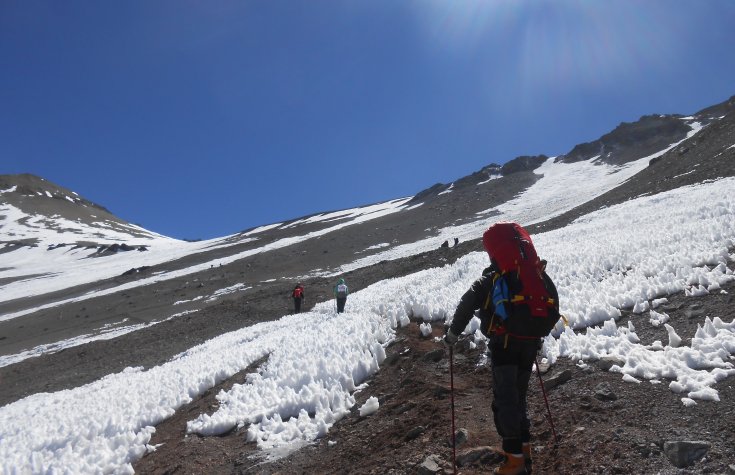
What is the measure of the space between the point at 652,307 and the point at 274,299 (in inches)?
1190

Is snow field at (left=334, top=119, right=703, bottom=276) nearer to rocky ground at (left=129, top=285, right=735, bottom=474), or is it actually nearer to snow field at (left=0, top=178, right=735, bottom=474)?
snow field at (left=0, top=178, right=735, bottom=474)

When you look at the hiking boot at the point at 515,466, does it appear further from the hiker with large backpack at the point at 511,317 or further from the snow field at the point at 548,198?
the snow field at the point at 548,198

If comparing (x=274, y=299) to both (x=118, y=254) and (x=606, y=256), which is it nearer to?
(x=606, y=256)

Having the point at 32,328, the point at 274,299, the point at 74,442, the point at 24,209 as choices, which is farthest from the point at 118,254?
the point at 74,442

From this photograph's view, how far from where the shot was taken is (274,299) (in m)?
36.1

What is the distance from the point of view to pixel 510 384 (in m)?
5.11

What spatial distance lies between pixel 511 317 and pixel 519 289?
32 cm

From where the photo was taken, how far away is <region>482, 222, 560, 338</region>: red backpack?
197 inches

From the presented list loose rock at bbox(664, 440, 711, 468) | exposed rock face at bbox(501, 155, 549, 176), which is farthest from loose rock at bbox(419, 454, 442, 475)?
exposed rock face at bbox(501, 155, 549, 176)

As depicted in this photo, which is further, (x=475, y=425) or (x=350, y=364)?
(x=350, y=364)

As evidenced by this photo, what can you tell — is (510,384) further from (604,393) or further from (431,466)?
(604,393)

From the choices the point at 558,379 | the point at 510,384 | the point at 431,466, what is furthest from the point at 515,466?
the point at 558,379

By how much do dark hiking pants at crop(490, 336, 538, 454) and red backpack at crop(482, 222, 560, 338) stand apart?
0.20m

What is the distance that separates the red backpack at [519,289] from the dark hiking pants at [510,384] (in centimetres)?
20
